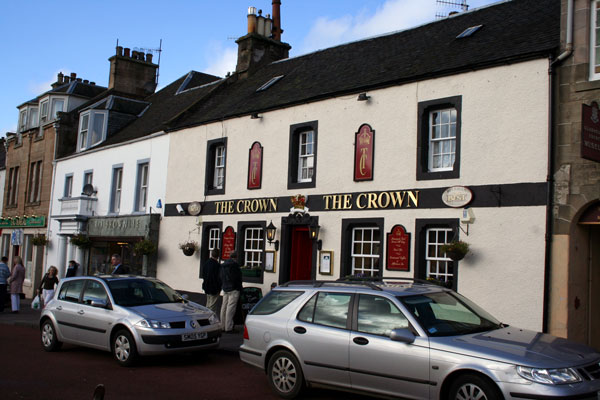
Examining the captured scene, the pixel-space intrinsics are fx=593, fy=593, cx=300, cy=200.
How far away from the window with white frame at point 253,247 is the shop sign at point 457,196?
6.39 m

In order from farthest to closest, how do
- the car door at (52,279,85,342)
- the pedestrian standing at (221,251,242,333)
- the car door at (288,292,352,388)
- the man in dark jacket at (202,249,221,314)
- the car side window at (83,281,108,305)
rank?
the man in dark jacket at (202,249,221,314) < the pedestrian standing at (221,251,242,333) < the car door at (52,279,85,342) < the car side window at (83,281,108,305) < the car door at (288,292,352,388)

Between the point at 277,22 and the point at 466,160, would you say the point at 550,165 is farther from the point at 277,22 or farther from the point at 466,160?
the point at 277,22

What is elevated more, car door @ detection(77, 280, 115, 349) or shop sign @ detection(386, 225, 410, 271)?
shop sign @ detection(386, 225, 410, 271)

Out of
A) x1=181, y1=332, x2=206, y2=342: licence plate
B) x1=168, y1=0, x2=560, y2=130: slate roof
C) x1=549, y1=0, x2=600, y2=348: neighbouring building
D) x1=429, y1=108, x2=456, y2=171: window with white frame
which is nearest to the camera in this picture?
x1=181, y1=332, x2=206, y2=342: licence plate

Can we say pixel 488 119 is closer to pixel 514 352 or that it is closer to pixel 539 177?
pixel 539 177

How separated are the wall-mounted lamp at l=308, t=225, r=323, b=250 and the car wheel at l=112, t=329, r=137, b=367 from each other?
6340mm

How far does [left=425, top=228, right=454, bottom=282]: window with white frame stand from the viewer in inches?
500

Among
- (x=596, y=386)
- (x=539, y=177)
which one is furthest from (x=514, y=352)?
(x=539, y=177)

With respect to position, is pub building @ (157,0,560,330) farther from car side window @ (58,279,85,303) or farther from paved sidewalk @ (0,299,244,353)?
car side window @ (58,279,85,303)

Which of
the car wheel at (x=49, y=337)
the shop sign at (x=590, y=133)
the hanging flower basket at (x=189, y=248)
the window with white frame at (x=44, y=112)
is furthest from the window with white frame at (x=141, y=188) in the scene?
the shop sign at (x=590, y=133)

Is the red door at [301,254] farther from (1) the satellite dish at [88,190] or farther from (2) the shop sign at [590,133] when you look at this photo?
(1) the satellite dish at [88,190]

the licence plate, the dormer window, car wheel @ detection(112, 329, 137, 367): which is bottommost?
car wheel @ detection(112, 329, 137, 367)

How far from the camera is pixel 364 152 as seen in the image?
14.5 m

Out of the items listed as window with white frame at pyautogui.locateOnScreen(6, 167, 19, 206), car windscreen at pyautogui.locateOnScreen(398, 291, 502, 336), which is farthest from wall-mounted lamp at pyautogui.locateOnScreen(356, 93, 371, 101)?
window with white frame at pyautogui.locateOnScreen(6, 167, 19, 206)
